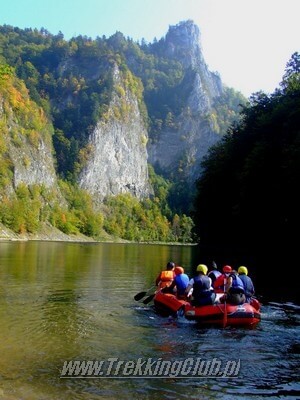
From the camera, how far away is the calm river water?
947 centimetres

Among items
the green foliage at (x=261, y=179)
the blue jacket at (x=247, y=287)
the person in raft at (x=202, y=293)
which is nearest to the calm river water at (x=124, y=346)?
the person in raft at (x=202, y=293)

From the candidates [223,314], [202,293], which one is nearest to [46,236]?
[202,293]

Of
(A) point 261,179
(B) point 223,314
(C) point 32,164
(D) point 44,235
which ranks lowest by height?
(D) point 44,235

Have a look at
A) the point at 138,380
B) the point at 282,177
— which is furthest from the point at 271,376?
the point at 282,177

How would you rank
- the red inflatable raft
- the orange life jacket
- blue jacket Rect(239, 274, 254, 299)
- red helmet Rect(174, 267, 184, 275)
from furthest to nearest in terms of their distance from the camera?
the orange life jacket
red helmet Rect(174, 267, 184, 275)
blue jacket Rect(239, 274, 254, 299)
the red inflatable raft

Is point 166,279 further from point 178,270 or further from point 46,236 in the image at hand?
point 46,236

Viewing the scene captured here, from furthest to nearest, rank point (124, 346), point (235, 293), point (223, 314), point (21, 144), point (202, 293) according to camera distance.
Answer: point (21, 144) < point (202, 293) < point (235, 293) < point (223, 314) < point (124, 346)

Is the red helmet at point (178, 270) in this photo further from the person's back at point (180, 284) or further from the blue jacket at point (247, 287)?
A: the blue jacket at point (247, 287)

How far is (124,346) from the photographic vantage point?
1282 centimetres

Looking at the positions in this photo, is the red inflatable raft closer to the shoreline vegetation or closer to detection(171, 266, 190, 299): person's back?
detection(171, 266, 190, 299): person's back

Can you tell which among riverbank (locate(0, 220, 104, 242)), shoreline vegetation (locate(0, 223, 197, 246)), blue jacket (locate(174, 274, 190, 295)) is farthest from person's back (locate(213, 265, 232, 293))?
riverbank (locate(0, 220, 104, 242))

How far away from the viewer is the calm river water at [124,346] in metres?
9.47

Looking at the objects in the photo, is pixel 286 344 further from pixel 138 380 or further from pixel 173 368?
pixel 138 380

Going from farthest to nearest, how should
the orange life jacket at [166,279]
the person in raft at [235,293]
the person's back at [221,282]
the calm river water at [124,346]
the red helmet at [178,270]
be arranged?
the orange life jacket at [166,279] → the red helmet at [178,270] → the person's back at [221,282] → the person in raft at [235,293] → the calm river water at [124,346]
